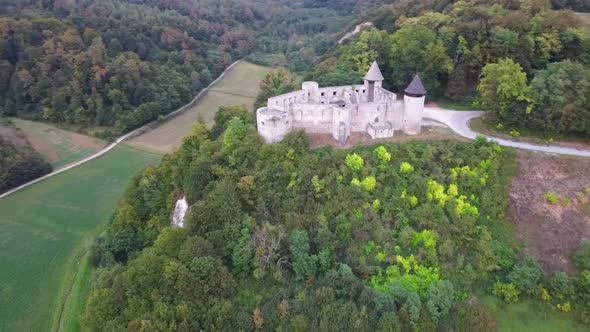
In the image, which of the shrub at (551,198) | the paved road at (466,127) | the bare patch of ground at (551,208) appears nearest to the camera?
the bare patch of ground at (551,208)

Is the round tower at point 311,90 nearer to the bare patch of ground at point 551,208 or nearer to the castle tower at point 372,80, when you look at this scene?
the castle tower at point 372,80

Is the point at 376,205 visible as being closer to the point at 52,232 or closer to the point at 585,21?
the point at 52,232

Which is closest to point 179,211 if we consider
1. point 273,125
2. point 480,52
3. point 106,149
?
point 273,125

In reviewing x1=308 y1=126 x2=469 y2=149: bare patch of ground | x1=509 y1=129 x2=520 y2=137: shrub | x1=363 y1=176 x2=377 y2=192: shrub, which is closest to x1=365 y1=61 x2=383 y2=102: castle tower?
x1=308 y1=126 x2=469 y2=149: bare patch of ground

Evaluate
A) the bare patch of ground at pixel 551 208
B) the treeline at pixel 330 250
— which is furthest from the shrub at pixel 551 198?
the treeline at pixel 330 250

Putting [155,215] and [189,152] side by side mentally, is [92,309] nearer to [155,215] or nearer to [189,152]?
[155,215]
